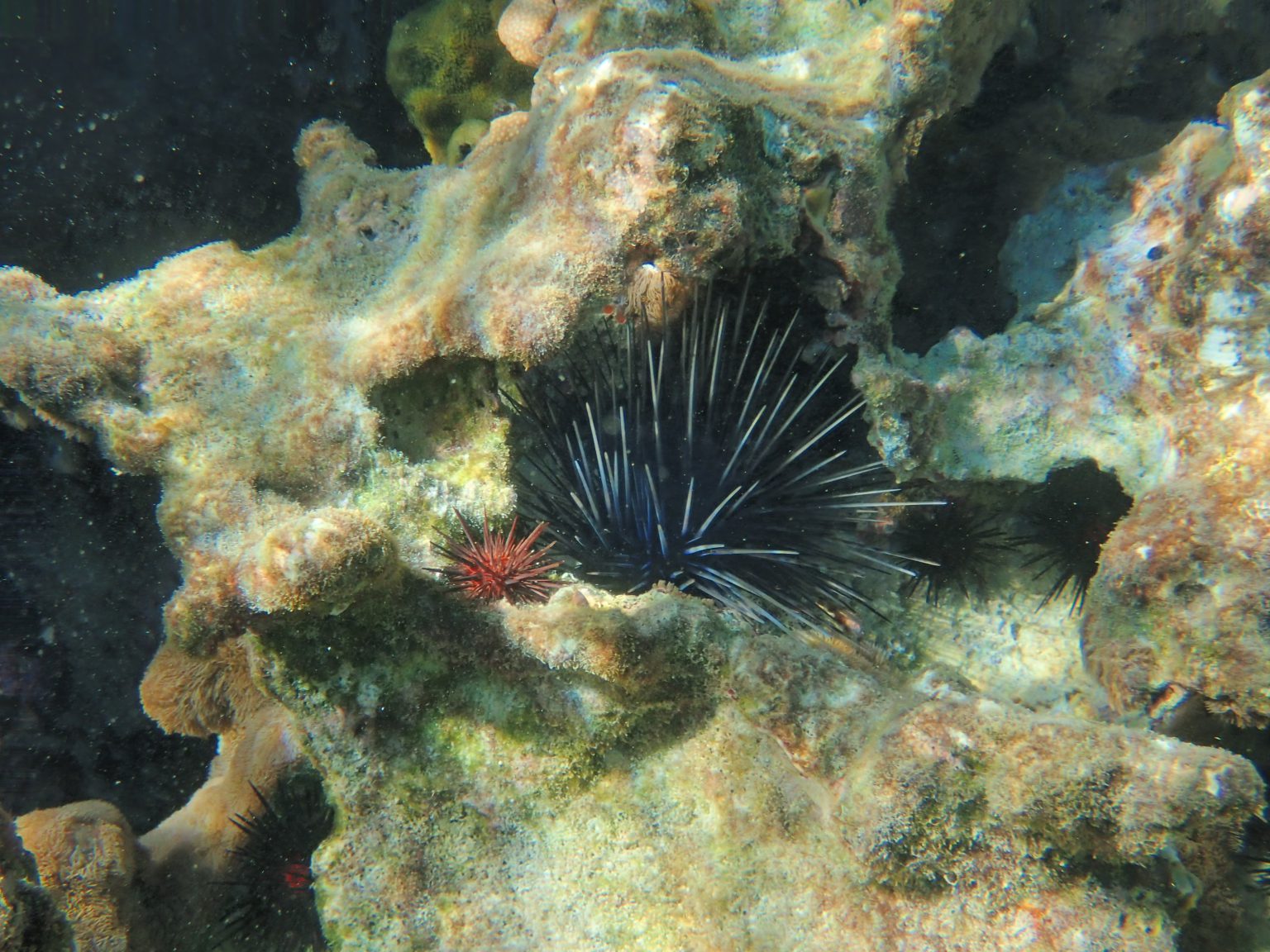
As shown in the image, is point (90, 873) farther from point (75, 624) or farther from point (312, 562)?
point (75, 624)

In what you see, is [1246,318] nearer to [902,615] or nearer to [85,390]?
[902,615]

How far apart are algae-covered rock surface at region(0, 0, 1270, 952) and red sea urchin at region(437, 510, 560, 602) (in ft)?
0.41

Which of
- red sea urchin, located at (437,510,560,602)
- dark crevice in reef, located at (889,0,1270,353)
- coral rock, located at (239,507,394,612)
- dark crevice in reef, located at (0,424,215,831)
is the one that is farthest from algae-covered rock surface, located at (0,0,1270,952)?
dark crevice in reef, located at (0,424,215,831)

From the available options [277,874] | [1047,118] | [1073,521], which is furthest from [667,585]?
[1047,118]

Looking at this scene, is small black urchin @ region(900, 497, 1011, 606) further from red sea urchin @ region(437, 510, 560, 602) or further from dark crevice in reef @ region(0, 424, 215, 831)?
dark crevice in reef @ region(0, 424, 215, 831)

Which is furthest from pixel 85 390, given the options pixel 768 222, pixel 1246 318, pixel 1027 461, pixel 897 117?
pixel 1246 318

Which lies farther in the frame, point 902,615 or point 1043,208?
point 1043,208

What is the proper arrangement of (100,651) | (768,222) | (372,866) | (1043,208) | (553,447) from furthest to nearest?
(100,651) < (1043,208) < (553,447) < (768,222) < (372,866)

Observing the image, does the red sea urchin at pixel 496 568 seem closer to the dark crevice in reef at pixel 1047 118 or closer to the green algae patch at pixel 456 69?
the dark crevice in reef at pixel 1047 118

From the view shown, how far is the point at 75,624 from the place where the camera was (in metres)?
4.71

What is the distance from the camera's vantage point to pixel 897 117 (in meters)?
3.64

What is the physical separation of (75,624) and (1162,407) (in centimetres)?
630

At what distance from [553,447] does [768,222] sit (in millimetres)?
1419

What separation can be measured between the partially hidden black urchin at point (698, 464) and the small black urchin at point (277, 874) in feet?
5.83
